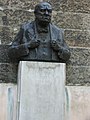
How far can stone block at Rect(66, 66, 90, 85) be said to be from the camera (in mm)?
5449

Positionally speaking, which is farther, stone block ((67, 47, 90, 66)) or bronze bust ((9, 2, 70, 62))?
stone block ((67, 47, 90, 66))

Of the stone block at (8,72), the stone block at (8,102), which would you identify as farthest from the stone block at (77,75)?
the stone block at (8,102)

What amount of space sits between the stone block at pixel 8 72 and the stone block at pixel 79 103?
77 cm

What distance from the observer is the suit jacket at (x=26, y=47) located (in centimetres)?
490

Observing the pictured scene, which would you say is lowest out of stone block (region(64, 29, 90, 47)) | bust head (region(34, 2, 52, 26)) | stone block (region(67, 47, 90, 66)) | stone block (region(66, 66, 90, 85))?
stone block (region(66, 66, 90, 85))

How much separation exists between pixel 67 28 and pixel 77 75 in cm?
74

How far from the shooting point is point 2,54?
5344 mm

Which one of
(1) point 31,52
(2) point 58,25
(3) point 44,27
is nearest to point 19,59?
(1) point 31,52

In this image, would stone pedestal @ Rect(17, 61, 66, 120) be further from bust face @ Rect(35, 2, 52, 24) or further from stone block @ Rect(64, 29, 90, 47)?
stone block @ Rect(64, 29, 90, 47)

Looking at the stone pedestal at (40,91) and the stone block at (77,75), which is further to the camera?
the stone block at (77,75)

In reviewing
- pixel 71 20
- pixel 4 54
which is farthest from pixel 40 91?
pixel 71 20

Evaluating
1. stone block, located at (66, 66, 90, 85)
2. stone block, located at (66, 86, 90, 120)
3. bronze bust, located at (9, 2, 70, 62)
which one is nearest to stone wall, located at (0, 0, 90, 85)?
stone block, located at (66, 66, 90, 85)

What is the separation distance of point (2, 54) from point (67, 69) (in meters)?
0.95

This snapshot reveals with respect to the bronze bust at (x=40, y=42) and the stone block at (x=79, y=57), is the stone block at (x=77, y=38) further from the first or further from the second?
the bronze bust at (x=40, y=42)
